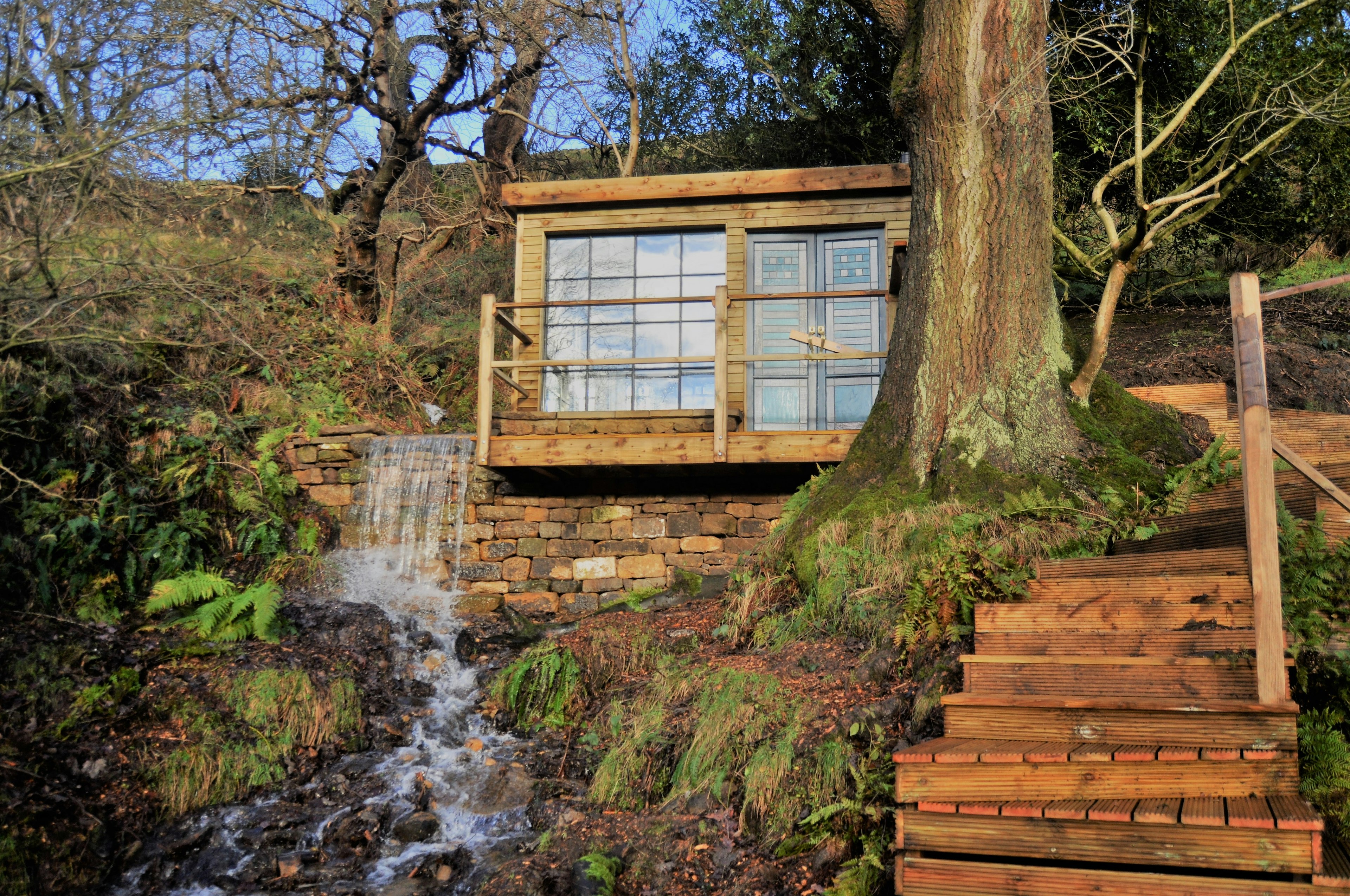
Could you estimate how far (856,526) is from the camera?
5883mm

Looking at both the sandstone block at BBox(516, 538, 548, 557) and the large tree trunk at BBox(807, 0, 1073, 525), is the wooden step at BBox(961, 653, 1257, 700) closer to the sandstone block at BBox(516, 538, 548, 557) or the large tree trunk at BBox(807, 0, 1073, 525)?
the large tree trunk at BBox(807, 0, 1073, 525)

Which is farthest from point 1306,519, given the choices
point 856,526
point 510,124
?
point 510,124

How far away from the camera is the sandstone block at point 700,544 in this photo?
9.06m

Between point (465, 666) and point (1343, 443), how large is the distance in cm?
629

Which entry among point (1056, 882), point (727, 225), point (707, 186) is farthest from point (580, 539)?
point (1056, 882)

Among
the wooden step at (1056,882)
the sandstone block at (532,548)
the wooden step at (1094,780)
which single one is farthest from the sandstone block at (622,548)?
the wooden step at (1056,882)

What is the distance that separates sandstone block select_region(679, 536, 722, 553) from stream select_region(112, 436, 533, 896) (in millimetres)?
2206

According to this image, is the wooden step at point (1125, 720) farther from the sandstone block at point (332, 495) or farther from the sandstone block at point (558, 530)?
the sandstone block at point (332, 495)

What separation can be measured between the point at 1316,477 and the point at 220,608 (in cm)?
651

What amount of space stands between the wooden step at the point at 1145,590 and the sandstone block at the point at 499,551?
19.1 ft

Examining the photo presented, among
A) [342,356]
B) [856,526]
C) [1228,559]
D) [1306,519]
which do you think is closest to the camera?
[1228,559]

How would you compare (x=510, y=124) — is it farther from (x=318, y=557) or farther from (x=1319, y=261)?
(x=1319, y=261)

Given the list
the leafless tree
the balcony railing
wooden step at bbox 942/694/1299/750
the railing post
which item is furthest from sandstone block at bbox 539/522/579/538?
the railing post

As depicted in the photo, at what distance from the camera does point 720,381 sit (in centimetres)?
838
